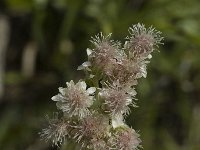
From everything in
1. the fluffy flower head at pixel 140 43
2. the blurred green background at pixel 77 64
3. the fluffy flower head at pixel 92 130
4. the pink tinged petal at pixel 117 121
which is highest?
the blurred green background at pixel 77 64

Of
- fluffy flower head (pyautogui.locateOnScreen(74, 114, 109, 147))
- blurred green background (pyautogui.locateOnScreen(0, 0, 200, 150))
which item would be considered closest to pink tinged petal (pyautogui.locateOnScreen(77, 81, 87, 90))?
fluffy flower head (pyautogui.locateOnScreen(74, 114, 109, 147))

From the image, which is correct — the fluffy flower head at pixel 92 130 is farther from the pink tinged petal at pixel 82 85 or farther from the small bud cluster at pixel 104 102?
the pink tinged petal at pixel 82 85

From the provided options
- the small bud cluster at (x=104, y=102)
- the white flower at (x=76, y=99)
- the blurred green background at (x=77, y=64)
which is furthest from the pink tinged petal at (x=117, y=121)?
the blurred green background at (x=77, y=64)

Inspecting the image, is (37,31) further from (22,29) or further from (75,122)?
(75,122)

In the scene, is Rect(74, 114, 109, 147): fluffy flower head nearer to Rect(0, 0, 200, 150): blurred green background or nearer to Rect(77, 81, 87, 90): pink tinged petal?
Rect(77, 81, 87, 90): pink tinged petal

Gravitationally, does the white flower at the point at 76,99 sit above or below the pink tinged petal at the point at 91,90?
below

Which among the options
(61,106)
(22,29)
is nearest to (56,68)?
(22,29)
